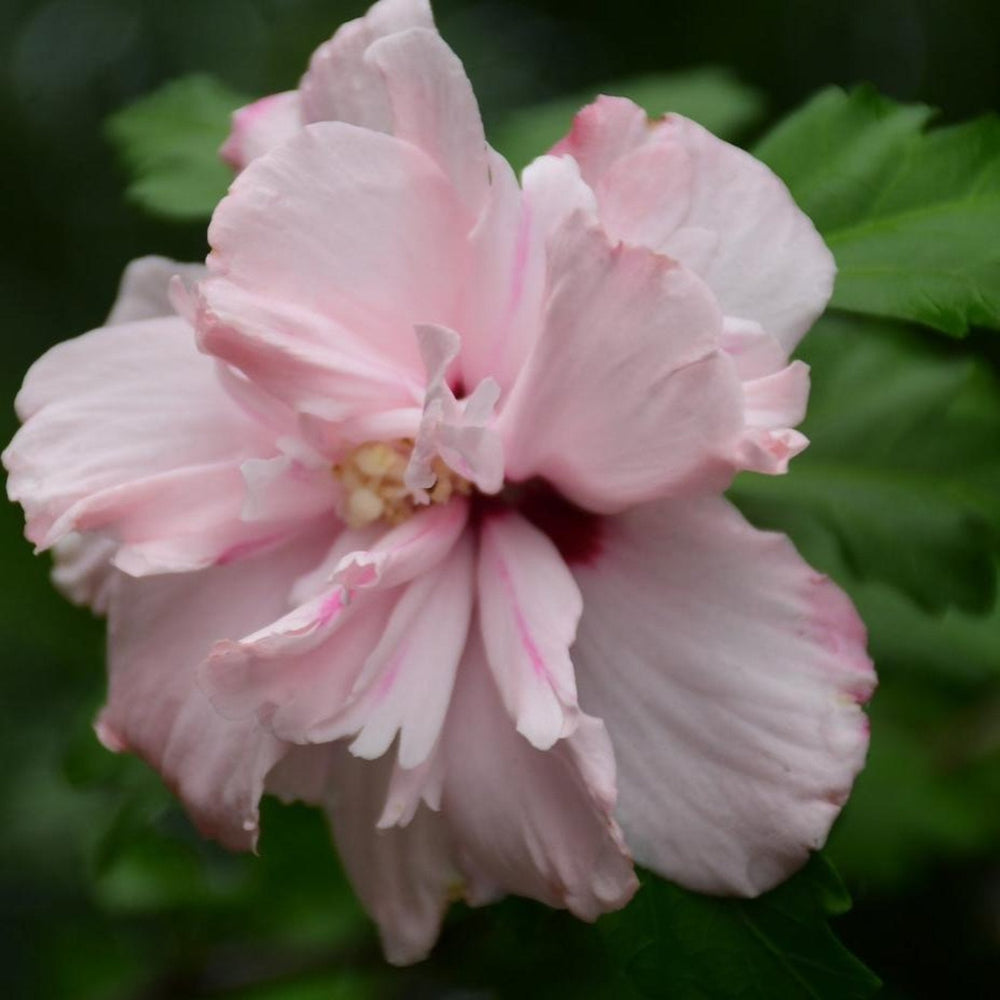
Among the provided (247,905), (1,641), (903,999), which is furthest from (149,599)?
(1,641)

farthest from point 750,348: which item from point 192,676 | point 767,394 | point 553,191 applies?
point 192,676

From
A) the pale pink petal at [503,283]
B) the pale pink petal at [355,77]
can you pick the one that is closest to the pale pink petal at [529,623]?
the pale pink petal at [503,283]

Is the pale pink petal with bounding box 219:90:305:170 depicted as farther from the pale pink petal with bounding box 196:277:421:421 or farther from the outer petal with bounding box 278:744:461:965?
the outer petal with bounding box 278:744:461:965

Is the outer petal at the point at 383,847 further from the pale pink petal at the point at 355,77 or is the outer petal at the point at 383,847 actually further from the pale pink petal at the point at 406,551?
the pale pink petal at the point at 355,77

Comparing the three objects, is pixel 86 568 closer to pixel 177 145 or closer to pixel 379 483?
pixel 379 483

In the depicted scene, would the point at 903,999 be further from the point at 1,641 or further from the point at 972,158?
the point at 1,641

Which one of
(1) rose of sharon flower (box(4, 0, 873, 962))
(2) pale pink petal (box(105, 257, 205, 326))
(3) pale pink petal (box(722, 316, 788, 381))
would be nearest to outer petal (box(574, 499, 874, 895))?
(1) rose of sharon flower (box(4, 0, 873, 962))
